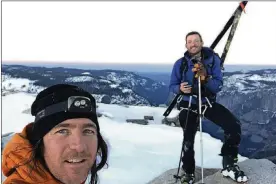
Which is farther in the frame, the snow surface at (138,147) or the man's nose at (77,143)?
the snow surface at (138,147)

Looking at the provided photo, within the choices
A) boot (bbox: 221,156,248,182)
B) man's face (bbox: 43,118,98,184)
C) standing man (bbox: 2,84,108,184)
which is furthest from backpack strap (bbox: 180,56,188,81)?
man's face (bbox: 43,118,98,184)

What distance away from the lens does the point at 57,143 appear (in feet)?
7.22

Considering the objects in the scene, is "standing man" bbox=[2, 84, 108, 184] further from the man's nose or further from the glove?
the glove

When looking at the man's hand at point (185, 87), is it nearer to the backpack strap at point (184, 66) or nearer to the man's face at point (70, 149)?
the backpack strap at point (184, 66)

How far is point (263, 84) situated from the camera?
9406cm

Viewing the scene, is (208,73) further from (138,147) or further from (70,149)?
(138,147)

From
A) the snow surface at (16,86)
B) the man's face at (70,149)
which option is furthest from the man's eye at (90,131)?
the snow surface at (16,86)

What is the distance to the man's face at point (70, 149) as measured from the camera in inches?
85.2

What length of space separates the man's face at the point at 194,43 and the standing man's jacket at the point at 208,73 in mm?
163

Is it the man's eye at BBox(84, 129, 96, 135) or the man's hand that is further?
the man's hand

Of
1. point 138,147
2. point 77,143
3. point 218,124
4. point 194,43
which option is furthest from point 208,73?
point 138,147

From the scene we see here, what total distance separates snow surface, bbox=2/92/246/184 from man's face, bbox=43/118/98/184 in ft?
13.2

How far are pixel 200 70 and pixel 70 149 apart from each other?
4.15 metres

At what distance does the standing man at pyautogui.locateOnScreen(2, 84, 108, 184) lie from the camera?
2.17 m
